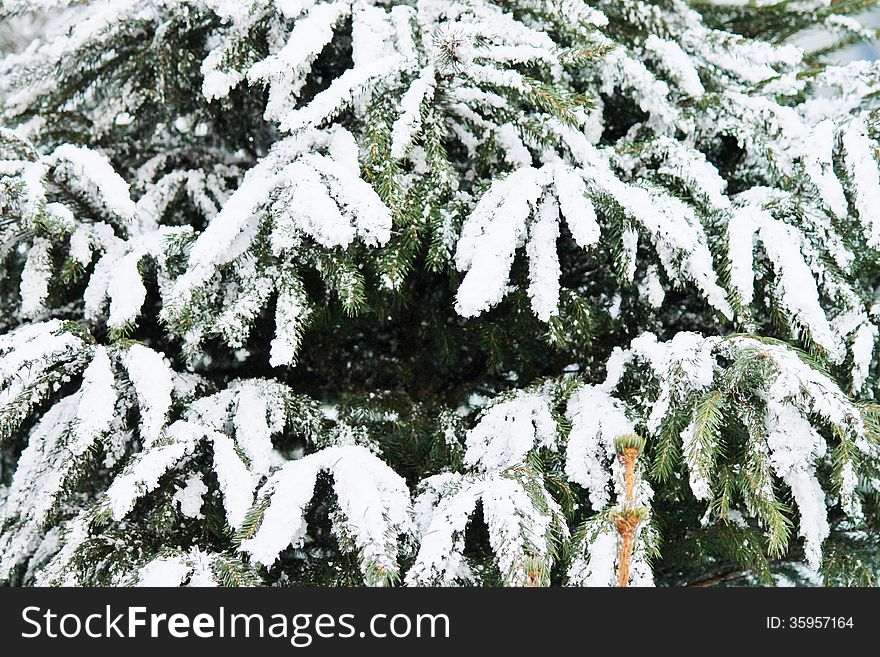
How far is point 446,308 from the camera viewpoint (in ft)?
6.06

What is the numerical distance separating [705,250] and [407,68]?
0.74 metres

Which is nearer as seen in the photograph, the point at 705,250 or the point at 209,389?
the point at 705,250

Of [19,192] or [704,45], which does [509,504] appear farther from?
[704,45]

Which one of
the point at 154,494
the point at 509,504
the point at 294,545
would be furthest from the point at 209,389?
the point at 509,504

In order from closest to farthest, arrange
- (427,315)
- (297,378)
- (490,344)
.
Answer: (490,344) < (427,315) < (297,378)

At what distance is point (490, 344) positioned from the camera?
164 centimetres

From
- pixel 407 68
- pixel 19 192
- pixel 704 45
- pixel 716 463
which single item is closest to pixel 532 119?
pixel 407 68

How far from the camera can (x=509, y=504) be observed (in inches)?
46.3

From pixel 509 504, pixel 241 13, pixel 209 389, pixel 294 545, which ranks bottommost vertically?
pixel 294 545

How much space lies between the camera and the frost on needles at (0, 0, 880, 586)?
49.3 inches

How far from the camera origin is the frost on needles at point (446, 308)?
125cm

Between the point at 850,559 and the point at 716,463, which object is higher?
the point at 716,463

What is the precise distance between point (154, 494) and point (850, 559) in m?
1.45

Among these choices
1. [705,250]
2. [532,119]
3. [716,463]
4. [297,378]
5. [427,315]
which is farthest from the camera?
[297,378]
